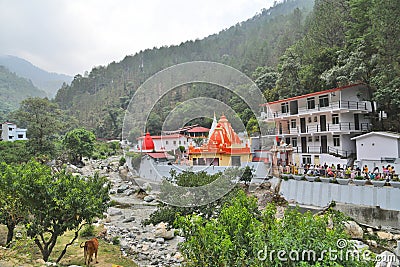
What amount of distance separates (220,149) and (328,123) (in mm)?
16533

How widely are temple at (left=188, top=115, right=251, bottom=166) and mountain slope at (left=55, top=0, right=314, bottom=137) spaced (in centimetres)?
278

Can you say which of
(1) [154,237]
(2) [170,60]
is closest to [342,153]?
(1) [154,237]

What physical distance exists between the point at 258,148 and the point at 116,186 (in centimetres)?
2601

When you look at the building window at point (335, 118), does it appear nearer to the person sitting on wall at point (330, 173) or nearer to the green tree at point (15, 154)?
the person sitting on wall at point (330, 173)

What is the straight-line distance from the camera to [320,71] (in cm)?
3055

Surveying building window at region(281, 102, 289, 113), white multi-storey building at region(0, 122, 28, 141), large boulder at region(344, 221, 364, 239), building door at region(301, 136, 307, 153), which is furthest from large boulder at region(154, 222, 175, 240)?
white multi-storey building at region(0, 122, 28, 141)

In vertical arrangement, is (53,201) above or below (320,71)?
below

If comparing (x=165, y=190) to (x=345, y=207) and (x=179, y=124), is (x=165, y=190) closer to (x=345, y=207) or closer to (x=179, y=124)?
(x=179, y=124)

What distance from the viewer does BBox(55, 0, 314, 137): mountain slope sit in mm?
42256

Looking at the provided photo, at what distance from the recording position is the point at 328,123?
2598 cm

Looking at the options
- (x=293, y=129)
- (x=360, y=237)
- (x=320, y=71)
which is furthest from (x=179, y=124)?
(x=320, y=71)

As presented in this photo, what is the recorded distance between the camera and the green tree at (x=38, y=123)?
3797cm

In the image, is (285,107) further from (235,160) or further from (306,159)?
(235,160)

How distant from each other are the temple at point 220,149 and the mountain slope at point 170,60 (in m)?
2.78
